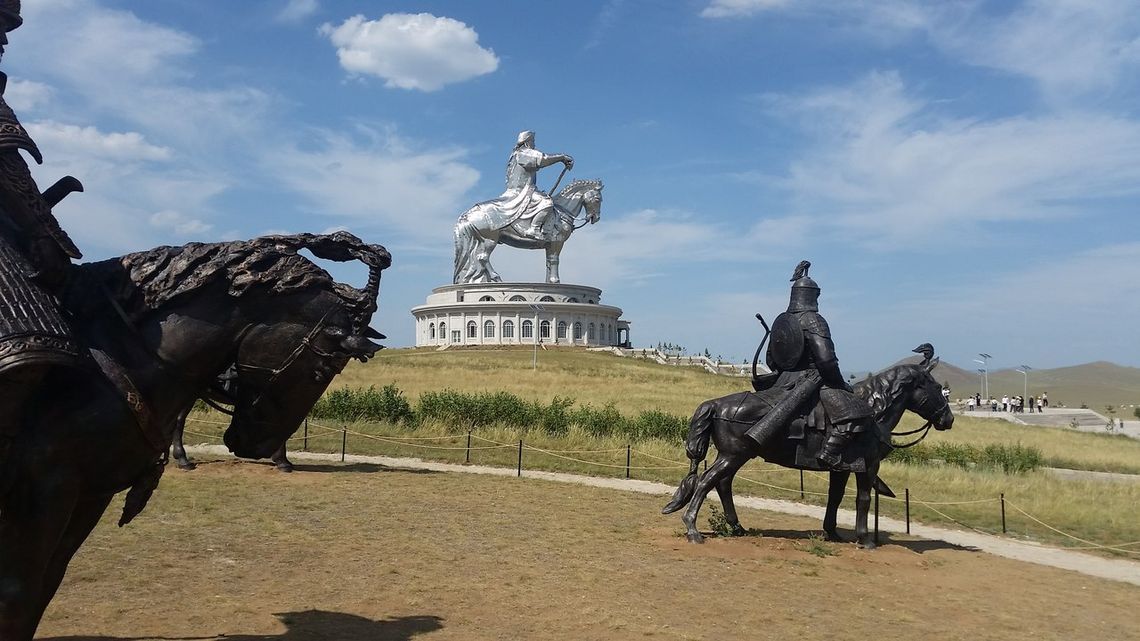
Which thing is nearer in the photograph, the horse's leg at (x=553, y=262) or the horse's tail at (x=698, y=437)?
the horse's tail at (x=698, y=437)

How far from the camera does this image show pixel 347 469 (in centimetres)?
1653

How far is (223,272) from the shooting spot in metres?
3.87

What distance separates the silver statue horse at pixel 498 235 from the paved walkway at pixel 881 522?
4545 cm

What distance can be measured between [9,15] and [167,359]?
1.79m

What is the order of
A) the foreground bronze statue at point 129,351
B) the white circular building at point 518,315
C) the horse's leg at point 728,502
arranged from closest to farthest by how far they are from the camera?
the foreground bronze statue at point 129,351 < the horse's leg at point 728,502 < the white circular building at point 518,315

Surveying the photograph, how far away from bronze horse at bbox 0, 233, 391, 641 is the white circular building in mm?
54841

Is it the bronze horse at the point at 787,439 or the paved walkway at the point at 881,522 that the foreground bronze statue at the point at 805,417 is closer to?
the bronze horse at the point at 787,439

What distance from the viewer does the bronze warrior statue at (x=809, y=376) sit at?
10094mm

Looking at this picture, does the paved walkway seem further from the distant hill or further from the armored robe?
the distant hill

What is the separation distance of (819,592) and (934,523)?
253 inches

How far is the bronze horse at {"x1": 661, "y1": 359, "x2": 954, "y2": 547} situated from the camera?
33.8ft

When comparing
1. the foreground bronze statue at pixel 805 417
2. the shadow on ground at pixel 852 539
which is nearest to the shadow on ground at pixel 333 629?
the foreground bronze statue at pixel 805 417

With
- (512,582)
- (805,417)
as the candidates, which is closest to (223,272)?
(512,582)

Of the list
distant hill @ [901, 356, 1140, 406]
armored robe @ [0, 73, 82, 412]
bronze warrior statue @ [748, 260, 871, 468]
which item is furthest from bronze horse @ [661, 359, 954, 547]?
distant hill @ [901, 356, 1140, 406]
